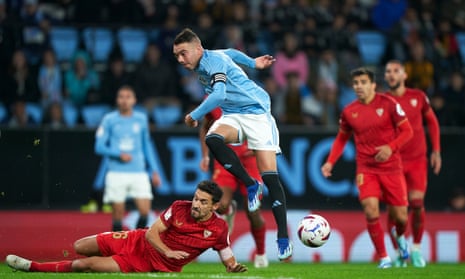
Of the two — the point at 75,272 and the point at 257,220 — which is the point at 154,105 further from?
the point at 75,272

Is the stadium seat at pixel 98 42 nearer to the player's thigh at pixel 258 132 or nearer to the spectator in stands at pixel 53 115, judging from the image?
the spectator in stands at pixel 53 115

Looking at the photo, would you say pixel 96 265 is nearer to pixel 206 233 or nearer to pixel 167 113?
pixel 206 233

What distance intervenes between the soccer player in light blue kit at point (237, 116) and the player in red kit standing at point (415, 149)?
132 inches

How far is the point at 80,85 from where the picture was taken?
1714 centimetres

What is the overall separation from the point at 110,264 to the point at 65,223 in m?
4.99

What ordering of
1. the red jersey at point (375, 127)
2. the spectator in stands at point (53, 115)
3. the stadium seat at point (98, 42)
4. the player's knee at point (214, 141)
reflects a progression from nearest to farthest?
the player's knee at point (214, 141), the red jersey at point (375, 127), the spectator in stands at point (53, 115), the stadium seat at point (98, 42)

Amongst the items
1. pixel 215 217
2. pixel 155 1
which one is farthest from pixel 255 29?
pixel 215 217

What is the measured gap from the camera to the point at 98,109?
17.0 m

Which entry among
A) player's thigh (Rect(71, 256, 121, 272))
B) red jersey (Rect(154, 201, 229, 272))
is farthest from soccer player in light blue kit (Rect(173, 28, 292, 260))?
player's thigh (Rect(71, 256, 121, 272))

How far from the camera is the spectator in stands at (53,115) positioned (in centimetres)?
1633

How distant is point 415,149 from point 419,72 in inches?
178

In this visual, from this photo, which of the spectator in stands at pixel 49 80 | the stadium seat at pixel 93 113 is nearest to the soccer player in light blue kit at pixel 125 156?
the stadium seat at pixel 93 113

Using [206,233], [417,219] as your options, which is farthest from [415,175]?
[206,233]

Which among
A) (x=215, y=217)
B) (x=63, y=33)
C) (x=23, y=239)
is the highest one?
(x=63, y=33)
